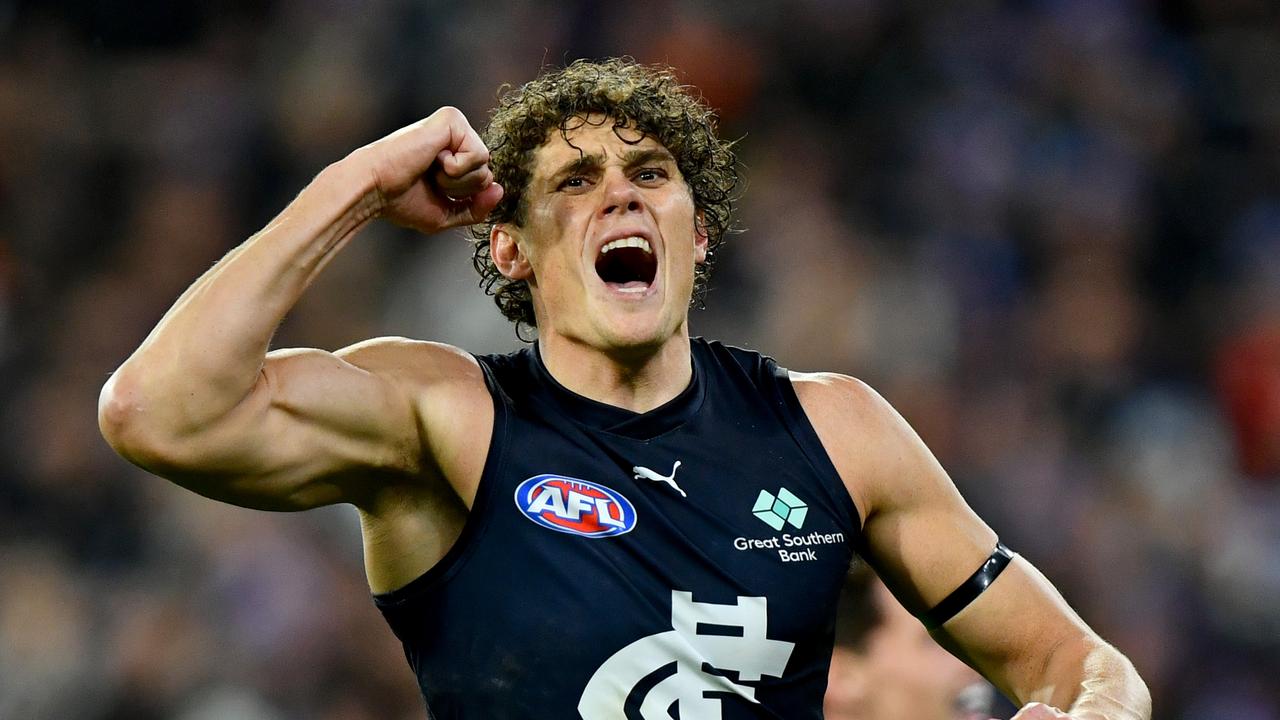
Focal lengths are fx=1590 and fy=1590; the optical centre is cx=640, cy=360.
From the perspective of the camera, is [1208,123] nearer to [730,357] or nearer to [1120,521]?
[1120,521]

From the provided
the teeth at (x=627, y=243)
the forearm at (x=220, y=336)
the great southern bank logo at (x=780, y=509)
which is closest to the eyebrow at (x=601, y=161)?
the teeth at (x=627, y=243)

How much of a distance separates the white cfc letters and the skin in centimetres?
134

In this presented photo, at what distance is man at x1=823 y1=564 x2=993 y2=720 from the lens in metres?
4.50

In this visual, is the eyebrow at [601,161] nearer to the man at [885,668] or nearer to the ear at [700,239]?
the ear at [700,239]

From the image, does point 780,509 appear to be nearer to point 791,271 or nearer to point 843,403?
point 843,403

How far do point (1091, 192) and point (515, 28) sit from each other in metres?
3.14

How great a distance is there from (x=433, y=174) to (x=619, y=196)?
46 cm

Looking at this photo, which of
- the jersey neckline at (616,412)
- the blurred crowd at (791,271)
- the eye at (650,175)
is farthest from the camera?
the blurred crowd at (791,271)

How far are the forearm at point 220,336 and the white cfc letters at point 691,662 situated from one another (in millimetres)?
899

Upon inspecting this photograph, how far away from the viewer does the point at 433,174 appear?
10.8 feet

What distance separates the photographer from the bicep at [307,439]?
9.62ft

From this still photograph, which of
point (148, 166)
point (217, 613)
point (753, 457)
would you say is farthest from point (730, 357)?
point (148, 166)

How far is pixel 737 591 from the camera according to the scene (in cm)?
322

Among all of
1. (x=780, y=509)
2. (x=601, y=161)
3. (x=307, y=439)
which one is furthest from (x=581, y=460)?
(x=601, y=161)
